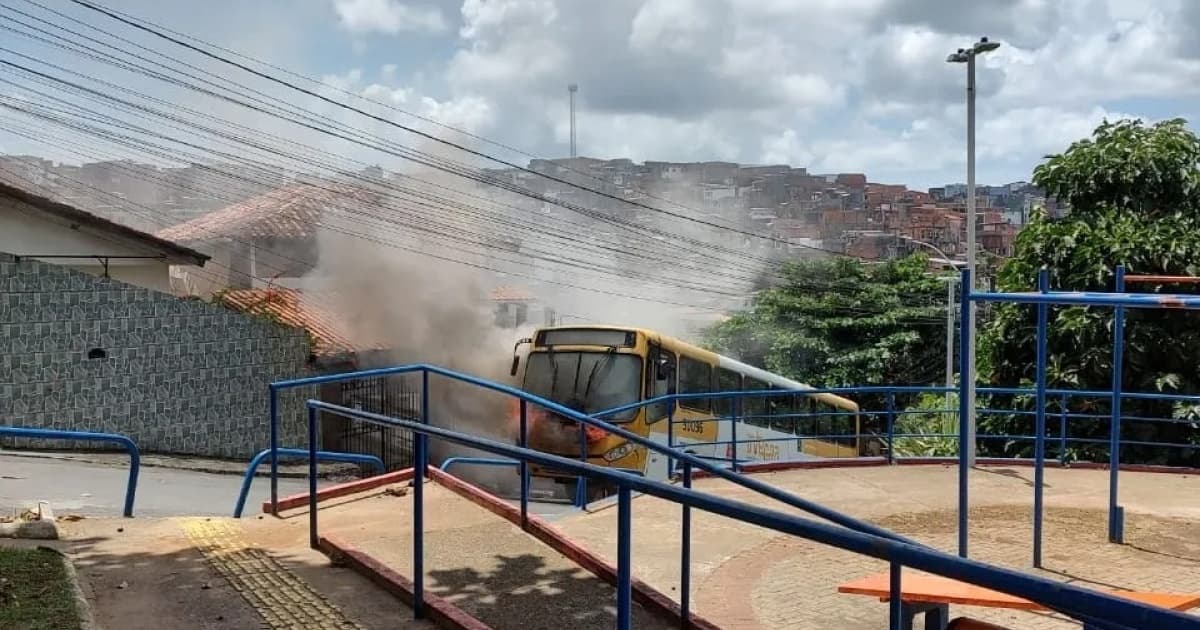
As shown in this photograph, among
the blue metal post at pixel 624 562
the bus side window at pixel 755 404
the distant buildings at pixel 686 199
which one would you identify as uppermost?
the distant buildings at pixel 686 199

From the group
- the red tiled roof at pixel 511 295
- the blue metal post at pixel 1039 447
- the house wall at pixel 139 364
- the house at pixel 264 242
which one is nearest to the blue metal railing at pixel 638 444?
the blue metal post at pixel 1039 447

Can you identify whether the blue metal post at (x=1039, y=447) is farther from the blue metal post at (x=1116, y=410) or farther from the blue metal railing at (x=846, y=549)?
the blue metal railing at (x=846, y=549)

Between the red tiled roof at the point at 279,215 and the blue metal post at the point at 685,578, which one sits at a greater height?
the red tiled roof at the point at 279,215

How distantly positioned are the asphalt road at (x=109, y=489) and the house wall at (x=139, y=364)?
5.44 ft

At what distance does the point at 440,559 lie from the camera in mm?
5664

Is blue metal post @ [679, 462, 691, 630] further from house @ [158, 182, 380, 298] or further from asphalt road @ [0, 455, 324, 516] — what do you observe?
house @ [158, 182, 380, 298]

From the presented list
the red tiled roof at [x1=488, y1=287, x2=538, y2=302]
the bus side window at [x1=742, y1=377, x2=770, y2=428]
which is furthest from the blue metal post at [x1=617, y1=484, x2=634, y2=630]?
the red tiled roof at [x1=488, y1=287, x2=538, y2=302]

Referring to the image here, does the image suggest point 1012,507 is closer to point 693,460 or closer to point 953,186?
point 693,460

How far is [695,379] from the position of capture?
57.3 ft

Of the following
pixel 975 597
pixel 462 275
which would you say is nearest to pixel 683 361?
pixel 975 597

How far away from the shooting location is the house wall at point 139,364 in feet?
45.0

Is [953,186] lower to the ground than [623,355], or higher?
higher

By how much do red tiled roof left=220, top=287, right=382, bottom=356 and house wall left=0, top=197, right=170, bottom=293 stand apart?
83.7 inches

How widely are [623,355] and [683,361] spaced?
1.42 m
